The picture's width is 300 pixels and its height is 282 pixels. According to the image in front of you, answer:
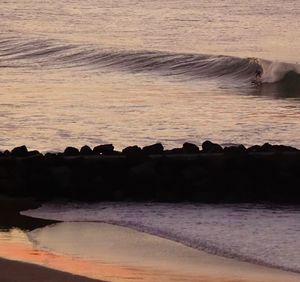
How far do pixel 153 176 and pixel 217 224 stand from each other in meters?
1.10

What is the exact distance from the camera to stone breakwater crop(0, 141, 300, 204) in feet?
35.6

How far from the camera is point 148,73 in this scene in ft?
83.1

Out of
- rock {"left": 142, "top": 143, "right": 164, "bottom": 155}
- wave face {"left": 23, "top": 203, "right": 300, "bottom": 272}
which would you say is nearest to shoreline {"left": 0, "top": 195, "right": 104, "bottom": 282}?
wave face {"left": 23, "top": 203, "right": 300, "bottom": 272}

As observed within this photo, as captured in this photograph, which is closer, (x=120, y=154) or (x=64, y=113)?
(x=120, y=154)

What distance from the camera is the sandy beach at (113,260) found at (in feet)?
26.9

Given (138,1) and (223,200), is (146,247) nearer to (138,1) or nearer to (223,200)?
(223,200)

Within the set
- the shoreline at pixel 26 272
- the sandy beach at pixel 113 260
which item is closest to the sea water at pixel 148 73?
the shoreline at pixel 26 272

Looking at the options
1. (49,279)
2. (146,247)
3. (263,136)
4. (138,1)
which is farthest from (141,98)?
(138,1)

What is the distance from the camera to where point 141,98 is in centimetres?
1945

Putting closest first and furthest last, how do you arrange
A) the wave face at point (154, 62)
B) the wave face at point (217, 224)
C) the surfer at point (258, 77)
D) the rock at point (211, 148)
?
the wave face at point (217, 224)
the rock at point (211, 148)
the surfer at point (258, 77)
the wave face at point (154, 62)

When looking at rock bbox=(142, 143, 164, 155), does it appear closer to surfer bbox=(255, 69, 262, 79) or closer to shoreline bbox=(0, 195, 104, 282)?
shoreline bbox=(0, 195, 104, 282)

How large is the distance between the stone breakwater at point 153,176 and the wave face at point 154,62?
42.2 feet

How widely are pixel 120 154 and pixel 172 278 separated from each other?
300 centimetres

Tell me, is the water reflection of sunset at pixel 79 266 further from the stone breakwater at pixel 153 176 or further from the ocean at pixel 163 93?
the stone breakwater at pixel 153 176
